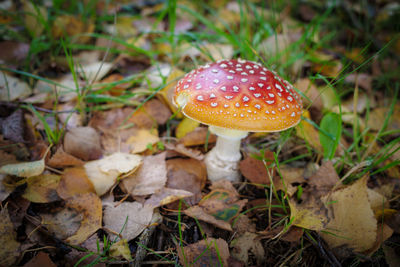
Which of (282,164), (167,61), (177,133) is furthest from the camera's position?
(167,61)

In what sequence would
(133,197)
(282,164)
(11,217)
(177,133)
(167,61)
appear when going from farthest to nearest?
(167,61), (177,133), (282,164), (133,197), (11,217)

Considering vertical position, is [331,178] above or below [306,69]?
below

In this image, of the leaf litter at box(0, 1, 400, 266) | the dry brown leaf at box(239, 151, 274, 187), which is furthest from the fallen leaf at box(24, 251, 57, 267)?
the dry brown leaf at box(239, 151, 274, 187)

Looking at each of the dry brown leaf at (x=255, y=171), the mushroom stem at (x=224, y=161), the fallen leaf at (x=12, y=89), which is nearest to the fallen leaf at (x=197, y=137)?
the mushroom stem at (x=224, y=161)

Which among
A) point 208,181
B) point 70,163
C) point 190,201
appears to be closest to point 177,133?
point 208,181

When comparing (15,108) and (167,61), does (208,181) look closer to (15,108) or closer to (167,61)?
(167,61)

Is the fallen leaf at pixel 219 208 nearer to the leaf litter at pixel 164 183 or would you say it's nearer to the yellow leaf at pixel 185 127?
the leaf litter at pixel 164 183

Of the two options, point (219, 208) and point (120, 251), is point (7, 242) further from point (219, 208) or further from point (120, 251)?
point (219, 208)
